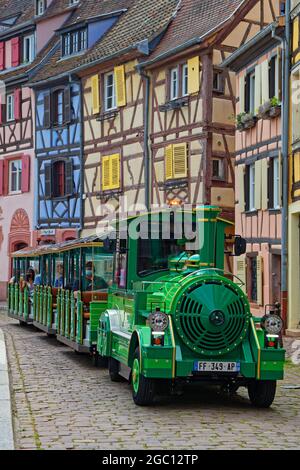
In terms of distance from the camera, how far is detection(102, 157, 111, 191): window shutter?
32000mm

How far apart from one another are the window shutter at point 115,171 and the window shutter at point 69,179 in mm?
3103

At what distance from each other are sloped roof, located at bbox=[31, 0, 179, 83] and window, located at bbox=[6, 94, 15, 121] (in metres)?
2.31

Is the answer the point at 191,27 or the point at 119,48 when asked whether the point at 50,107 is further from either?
the point at 191,27

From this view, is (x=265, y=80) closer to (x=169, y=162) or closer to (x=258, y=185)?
(x=258, y=185)

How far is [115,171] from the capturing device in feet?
104

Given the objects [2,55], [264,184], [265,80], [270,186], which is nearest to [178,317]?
[270,186]

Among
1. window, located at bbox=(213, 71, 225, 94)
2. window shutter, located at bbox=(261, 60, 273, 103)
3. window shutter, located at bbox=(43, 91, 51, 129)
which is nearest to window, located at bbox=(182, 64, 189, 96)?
window, located at bbox=(213, 71, 225, 94)

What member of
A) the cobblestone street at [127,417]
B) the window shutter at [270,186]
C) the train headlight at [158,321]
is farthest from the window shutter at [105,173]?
the train headlight at [158,321]

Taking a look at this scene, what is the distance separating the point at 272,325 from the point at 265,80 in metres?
14.4

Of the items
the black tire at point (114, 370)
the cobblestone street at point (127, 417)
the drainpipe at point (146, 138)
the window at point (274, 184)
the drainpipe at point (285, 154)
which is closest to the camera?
the cobblestone street at point (127, 417)

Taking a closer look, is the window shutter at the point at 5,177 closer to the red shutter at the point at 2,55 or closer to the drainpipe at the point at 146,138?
the red shutter at the point at 2,55

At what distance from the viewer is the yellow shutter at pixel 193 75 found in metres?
27.0

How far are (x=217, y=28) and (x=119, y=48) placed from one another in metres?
5.65

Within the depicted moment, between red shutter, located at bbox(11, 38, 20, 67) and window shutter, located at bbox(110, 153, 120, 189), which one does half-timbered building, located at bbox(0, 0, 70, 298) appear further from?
window shutter, located at bbox(110, 153, 120, 189)
